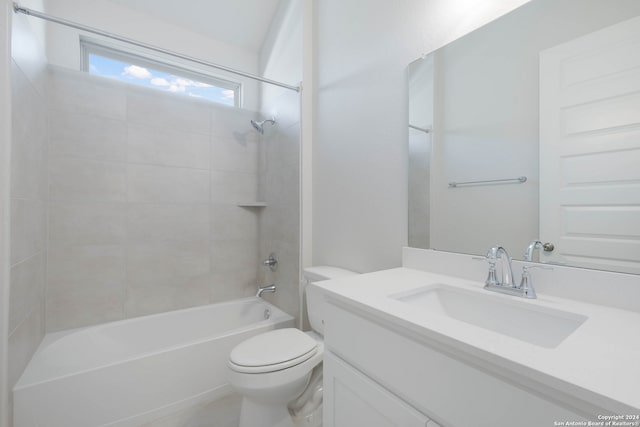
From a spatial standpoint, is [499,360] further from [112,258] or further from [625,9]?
[112,258]

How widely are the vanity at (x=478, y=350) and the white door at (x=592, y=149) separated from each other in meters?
0.09

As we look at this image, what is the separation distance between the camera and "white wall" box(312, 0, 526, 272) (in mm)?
1247

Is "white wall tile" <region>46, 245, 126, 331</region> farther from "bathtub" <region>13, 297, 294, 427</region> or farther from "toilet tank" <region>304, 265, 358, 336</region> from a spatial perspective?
"toilet tank" <region>304, 265, 358, 336</region>

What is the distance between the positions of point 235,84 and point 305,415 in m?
2.60

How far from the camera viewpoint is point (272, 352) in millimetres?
1271

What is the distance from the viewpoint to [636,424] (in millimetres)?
346

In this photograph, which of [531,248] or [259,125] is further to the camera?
[259,125]

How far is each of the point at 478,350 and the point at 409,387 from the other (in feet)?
0.73

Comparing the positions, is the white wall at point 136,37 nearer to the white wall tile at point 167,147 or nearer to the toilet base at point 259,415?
the white wall tile at point 167,147

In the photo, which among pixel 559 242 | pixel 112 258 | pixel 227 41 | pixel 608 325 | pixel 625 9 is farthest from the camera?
pixel 227 41

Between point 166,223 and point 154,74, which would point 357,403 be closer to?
point 166,223

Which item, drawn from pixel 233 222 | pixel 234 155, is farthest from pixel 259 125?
pixel 233 222

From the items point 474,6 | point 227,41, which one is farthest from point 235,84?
Answer: point 474,6

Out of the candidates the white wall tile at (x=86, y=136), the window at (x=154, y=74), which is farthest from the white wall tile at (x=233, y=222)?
the window at (x=154, y=74)
